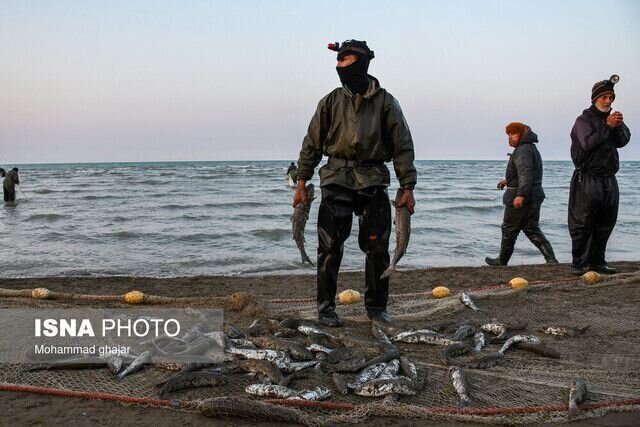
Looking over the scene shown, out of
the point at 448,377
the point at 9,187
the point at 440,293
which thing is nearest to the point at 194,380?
the point at 448,377

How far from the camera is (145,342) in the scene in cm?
495

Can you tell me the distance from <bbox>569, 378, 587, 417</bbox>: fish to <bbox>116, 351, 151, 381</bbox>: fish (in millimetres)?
3079

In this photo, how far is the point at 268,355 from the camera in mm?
4480

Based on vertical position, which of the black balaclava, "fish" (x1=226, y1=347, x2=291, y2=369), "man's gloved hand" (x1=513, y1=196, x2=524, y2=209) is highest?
the black balaclava

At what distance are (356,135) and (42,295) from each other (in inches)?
180

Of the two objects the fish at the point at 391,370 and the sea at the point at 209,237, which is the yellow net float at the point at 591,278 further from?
the fish at the point at 391,370

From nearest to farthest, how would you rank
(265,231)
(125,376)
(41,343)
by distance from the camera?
1. (125,376)
2. (41,343)
3. (265,231)

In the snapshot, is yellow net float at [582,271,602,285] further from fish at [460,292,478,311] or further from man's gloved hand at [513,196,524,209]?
fish at [460,292,478,311]

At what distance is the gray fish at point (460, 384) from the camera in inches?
151

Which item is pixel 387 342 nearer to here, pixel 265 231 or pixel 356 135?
pixel 356 135

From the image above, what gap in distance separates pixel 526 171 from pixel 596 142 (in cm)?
139

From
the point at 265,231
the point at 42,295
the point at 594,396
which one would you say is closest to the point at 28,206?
the point at 265,231

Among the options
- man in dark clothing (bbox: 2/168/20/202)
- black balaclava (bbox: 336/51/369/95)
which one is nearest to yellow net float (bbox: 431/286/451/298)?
black balaclava (bbox: 336/51/369/95)

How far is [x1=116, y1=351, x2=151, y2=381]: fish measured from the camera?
13.8 ft
